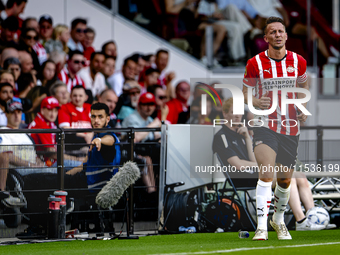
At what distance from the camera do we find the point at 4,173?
6.72 meters

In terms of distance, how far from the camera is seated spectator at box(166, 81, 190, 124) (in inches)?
421

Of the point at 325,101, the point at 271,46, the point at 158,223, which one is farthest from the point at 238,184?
the point at 325,101

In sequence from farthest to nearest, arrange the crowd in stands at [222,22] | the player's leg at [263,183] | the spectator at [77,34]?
the crowd in stands at [222,22] < the spectator at [77,34] < the player's leg at [263,183]

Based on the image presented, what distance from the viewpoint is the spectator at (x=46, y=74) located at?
9.59m

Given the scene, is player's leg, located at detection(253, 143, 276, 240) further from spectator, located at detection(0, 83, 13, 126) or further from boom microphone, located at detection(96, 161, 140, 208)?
spectator, located at detection(0, 83, 13, 126)

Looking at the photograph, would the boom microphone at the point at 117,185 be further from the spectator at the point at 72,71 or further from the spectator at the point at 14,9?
the spectator at the point at 14,9

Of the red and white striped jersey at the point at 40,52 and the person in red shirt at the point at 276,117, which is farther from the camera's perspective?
the red and white striped jersey at the point at 40,52

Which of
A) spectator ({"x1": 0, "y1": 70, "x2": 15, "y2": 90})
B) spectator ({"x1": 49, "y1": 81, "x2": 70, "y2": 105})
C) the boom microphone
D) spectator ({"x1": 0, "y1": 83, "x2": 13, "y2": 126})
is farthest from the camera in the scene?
spectator ({"x1": 49, "y1": 81, "x2": 70, "y2": 105})

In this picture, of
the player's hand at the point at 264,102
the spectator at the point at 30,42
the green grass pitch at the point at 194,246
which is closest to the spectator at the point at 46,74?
the spectator at the point at 30,42

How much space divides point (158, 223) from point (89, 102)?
123 inches

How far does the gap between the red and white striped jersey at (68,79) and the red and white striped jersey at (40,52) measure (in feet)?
→ 1.24

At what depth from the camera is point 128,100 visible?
10195mm

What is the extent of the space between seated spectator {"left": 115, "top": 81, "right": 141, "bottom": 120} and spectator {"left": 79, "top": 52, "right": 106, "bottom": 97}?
378 mm

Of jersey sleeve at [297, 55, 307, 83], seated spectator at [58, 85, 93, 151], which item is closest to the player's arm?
seated spectator at [58, 85, 93, 151]
